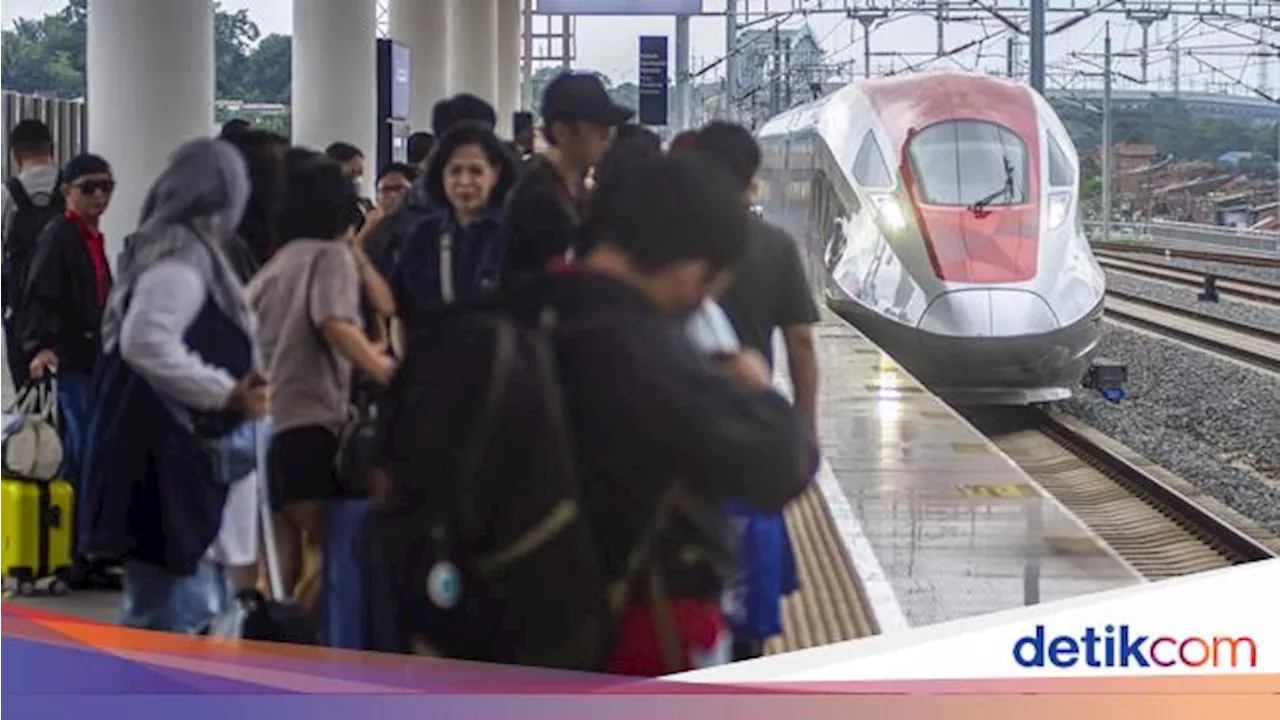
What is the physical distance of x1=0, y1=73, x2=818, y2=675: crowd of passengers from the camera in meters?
3.40

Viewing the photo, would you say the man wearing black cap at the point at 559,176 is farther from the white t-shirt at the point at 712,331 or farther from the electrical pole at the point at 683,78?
the white t-shirt at the point at 712,331

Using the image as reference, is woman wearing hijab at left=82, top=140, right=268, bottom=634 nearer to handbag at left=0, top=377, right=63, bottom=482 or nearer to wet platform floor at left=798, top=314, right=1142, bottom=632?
handbag at left=0, top=377, right=63, bottom=482

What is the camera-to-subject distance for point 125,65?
11.8ft

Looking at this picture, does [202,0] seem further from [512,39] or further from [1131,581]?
[1131,581]

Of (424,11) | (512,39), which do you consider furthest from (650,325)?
(424,11)

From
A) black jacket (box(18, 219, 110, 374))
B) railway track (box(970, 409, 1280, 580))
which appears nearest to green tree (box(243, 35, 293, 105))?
black jacket (box(18, 219, 110, 374))

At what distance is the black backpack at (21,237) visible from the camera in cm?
381

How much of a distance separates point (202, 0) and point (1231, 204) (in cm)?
163

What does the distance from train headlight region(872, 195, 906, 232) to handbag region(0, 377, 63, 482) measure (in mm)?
1453

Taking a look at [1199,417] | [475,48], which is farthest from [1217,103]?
[475,48]

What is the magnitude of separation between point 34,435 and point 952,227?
159 cm

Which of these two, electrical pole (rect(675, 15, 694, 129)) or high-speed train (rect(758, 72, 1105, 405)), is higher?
electrical pole (rect(675, 15, 694, 129))

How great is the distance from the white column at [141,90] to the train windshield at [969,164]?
126 centimetres

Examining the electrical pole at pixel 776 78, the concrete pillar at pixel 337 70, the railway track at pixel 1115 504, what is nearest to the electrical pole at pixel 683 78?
the electrical pole at pixel 776 78
